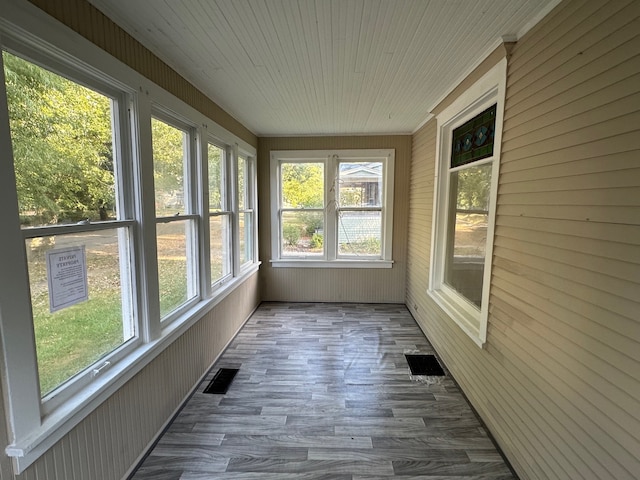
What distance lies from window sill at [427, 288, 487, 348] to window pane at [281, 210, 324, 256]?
6.45 ft

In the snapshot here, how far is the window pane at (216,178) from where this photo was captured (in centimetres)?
284

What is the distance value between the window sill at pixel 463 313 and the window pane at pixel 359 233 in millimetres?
1481

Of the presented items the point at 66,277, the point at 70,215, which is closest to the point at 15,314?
the point at 66,277

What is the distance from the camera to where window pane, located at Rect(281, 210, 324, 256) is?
14.8ft

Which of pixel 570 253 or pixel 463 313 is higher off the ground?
pixel 570 253

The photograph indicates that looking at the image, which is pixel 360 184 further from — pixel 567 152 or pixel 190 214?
pixel 567 152

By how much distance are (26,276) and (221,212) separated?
1.99 meters

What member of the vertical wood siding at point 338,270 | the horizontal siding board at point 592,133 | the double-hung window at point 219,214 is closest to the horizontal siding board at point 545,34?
the horizontal siding board at point 592,133

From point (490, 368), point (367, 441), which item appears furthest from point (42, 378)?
point (490, 368)

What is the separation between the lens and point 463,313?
2.51 m

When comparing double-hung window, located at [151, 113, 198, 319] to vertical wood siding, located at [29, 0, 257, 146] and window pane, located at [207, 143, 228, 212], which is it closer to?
vertical wood siding, located at [29, 0, 257, 146]

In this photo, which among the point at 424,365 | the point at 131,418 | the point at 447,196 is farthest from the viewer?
the point at 447,196

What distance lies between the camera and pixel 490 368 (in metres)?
1.96

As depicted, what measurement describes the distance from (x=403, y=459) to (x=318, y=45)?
2660 millimetres
